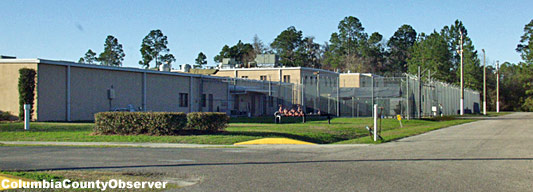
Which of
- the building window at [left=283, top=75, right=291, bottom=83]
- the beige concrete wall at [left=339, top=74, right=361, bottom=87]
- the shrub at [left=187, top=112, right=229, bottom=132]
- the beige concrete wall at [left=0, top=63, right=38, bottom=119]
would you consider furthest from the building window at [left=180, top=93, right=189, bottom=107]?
the beige concrete wall at [left=339, top=74, right=361, bottom=87]

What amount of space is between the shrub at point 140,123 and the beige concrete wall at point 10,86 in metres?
12.6

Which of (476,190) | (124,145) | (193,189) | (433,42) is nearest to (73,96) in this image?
(124,145)

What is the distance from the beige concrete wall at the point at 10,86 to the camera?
106 ft

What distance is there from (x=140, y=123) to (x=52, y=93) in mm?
13719

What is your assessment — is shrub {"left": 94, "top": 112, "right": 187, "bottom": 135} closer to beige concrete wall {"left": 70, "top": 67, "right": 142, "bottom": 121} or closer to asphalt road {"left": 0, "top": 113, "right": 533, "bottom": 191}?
asphalt road {"left": 0, "top": 113, "right": 533, "bottom": 191}

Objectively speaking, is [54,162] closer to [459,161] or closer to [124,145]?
[124,145]

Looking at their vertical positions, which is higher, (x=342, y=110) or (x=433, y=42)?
(x=433, y=42)

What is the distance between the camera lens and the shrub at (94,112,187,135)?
21609mm

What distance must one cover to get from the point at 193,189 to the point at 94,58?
106727 millimetres

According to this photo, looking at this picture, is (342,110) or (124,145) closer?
(124,145)

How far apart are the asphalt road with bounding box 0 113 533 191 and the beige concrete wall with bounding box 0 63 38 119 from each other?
57.4 ft

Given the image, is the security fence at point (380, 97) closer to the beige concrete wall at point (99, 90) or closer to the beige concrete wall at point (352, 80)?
the beige concrete wall at point (352, 80)

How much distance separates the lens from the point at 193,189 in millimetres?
8969

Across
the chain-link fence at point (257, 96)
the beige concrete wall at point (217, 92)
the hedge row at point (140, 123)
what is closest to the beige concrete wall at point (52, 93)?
the hedge row at point (140, 123)
